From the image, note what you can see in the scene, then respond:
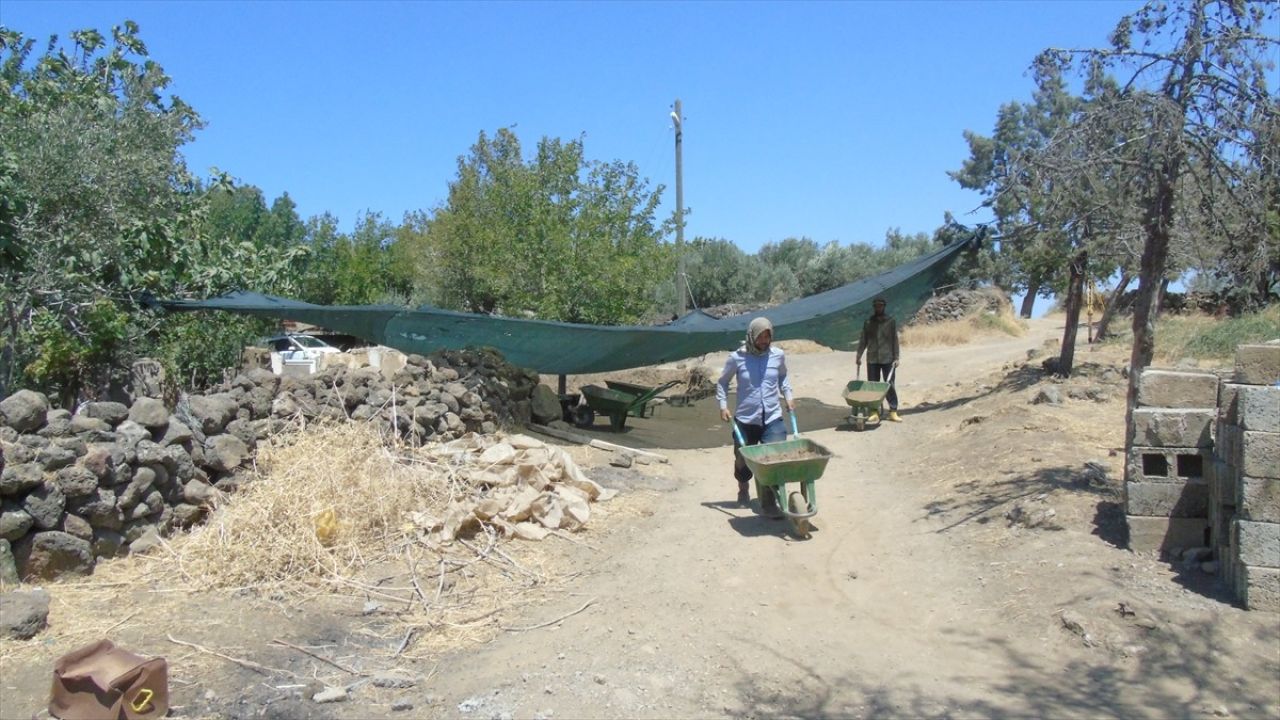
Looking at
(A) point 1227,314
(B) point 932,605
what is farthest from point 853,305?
(A) point 1227,314

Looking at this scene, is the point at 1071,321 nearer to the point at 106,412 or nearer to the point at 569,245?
the point at 569,245

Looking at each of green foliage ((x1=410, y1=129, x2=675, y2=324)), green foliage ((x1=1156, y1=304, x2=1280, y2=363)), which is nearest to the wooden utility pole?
green foliage ((x1=410, y1=129, x2=675, y2=324))

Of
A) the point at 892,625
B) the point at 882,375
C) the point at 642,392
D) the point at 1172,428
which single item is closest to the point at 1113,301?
the point at 882,375

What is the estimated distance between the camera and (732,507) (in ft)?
26.7

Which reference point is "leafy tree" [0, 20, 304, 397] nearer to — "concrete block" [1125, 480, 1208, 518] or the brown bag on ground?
the brown bag on ground

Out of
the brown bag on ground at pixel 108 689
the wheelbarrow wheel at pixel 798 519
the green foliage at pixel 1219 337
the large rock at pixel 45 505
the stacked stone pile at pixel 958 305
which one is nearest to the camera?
the brown bag on ground at pixel 108 689

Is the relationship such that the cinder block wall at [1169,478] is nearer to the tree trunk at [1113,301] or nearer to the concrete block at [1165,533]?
the concrete block at [1165,533]

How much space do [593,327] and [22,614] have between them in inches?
246

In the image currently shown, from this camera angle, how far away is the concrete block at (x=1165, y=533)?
5727mm

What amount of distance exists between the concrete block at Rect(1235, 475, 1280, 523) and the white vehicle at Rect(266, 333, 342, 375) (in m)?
13.8

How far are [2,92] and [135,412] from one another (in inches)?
196

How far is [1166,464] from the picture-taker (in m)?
5.90

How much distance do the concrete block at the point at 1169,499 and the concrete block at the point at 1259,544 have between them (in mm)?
844

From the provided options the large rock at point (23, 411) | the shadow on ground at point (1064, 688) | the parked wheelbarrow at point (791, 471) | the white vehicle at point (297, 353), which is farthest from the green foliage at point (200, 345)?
the shadow on ground at point (1064, 688)
